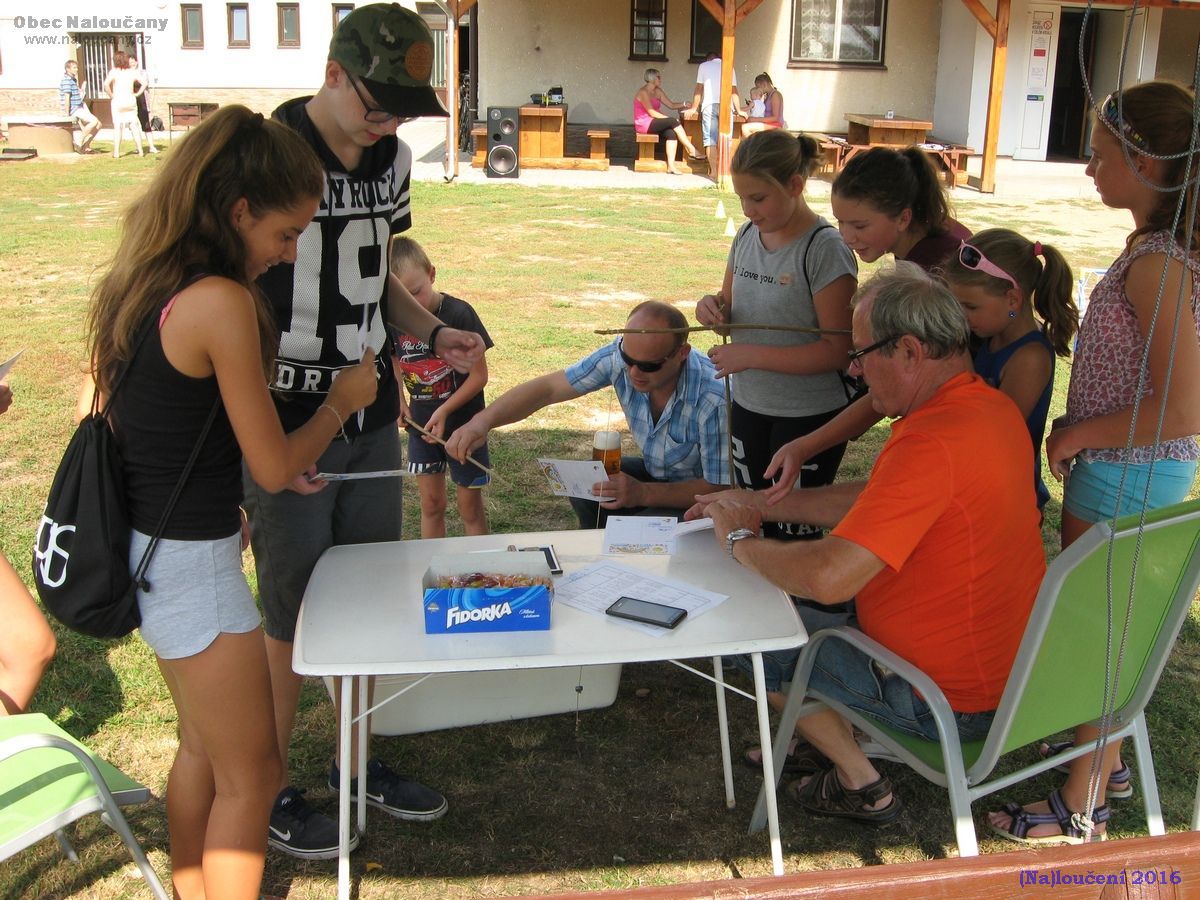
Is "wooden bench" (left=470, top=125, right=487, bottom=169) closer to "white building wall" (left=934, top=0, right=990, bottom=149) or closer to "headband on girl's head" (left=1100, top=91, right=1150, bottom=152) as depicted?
"white building wall" (left=934, top=0, right=990, bottom=149)

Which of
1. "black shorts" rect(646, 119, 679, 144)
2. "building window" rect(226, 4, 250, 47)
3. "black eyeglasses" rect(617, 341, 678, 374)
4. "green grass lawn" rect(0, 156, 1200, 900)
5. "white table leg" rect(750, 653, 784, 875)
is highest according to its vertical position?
"building window" rect(226, 4, 250, 47)

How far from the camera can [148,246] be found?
5.49ft

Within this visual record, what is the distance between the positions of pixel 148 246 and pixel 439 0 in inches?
497

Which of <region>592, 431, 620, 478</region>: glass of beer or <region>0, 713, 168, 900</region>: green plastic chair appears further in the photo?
<region>592, 431, 620, 478</region>: glass of beer

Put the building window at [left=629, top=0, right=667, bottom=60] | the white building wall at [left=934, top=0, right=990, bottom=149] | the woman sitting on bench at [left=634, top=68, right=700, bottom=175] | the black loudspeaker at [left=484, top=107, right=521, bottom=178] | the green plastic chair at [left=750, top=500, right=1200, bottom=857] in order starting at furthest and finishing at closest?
the building window at [left=629, top=0, right=667, bottom=60], the white building wall at [left=934, top=0, right=990, bottom=149], the woman sitting on bench at [left=634, top=68, right=700, bottom=175], the black loudspeaker at [left=484, top=107, right=521, bottom=178], the green plastic chair at [left=750, top=500, right=1200, bottom=857]

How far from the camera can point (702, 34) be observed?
57.8 feet

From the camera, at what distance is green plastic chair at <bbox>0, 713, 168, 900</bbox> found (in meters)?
1.75

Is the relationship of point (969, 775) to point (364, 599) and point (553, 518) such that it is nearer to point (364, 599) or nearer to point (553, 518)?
point (364, 599)

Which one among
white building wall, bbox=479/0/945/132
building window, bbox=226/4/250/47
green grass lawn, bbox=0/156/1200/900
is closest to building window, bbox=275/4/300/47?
building window, bbox=226/4/250/47

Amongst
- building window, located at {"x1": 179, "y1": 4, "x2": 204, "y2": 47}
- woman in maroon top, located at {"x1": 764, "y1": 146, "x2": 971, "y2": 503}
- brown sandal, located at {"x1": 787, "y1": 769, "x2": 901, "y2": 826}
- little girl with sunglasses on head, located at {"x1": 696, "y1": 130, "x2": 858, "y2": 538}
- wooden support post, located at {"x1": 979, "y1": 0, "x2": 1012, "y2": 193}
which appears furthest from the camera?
building window, located at {"x1": 179, "y1": 4, "x2": 204, "y2": 47}

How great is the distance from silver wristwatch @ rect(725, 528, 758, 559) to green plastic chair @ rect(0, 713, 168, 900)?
1.23 m

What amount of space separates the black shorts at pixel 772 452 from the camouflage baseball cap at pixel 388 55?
1420 mm

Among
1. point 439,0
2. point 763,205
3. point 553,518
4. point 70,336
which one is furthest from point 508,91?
point 763,205

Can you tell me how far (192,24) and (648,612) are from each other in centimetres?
2760
